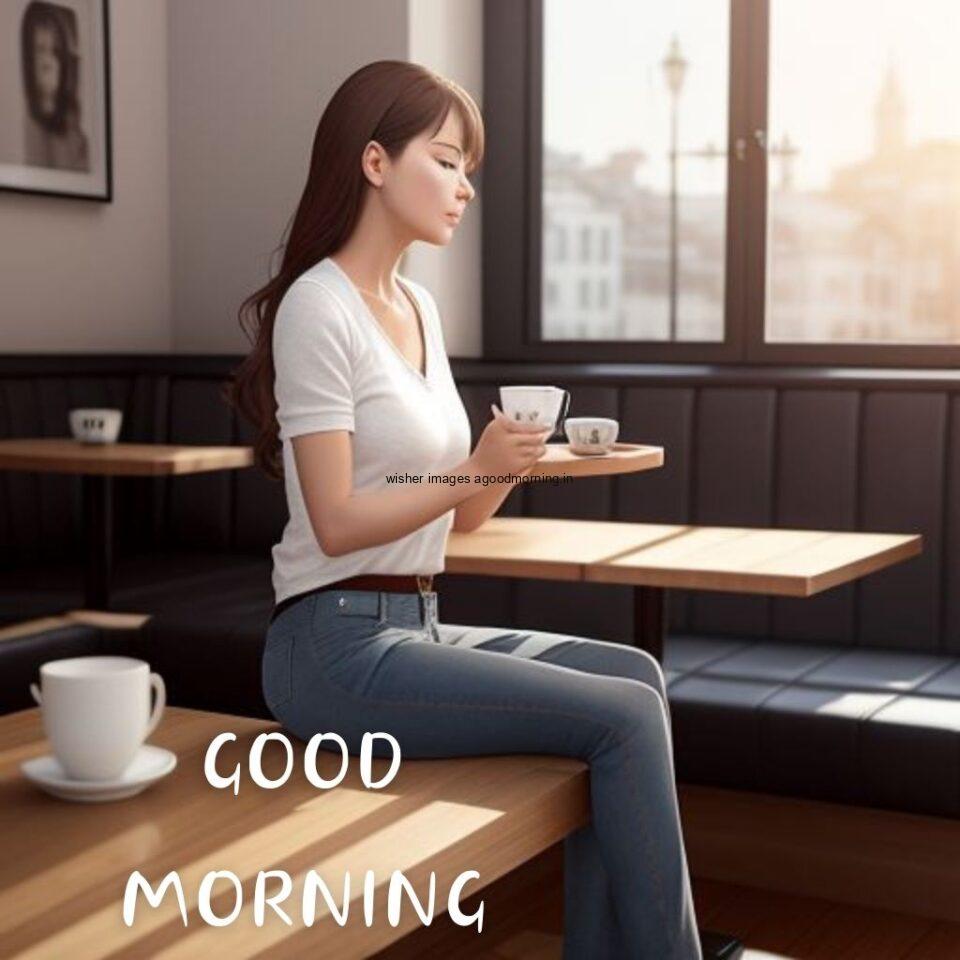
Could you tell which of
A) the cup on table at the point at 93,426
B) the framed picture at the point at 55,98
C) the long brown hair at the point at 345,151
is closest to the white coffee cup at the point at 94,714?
the long brown hair at the point at 345,151

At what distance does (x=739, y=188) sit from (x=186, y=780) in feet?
8.12

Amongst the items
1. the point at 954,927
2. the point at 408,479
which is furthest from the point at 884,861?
the point at 408,479

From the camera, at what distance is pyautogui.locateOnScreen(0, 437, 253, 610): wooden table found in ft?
9.71

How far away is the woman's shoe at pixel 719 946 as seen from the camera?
239 cm

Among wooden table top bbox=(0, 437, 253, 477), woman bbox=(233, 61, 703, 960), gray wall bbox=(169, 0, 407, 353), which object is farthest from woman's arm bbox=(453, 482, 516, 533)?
gray wall bbox=(169, 0, 407, 353)

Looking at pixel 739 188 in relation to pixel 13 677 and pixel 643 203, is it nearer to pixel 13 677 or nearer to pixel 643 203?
pixel 643 203

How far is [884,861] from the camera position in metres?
2.72

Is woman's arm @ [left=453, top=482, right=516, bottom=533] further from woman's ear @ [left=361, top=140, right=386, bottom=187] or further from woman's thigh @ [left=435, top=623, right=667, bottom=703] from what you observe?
woman's ear @ [left=361, top=140, right=386, bottom=187]

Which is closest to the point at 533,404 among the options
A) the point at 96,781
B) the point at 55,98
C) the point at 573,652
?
Result: the point at 573,652

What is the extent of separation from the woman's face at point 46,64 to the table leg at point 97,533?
45.7 inches

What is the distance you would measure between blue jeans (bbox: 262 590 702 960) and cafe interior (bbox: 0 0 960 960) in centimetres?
56

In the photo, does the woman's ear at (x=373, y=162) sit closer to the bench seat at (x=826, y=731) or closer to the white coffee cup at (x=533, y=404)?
the white coffee cup at (x=533, y=404)

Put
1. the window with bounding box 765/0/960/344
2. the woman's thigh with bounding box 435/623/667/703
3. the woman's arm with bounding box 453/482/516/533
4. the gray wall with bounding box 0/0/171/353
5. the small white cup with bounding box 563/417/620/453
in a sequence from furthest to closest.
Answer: the gray wall with bounding box 0/0/171/353
the window with bounding box 765/0/960/344
the small white cup with bounding box 563/417/620/453
the woman's arm with bounding box 453/482/516/533
the woman's thigh with bounding box 435/623/667/703

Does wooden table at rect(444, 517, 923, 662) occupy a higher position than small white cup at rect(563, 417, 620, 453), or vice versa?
small white cup at rect(563, 417, 620, 453)
